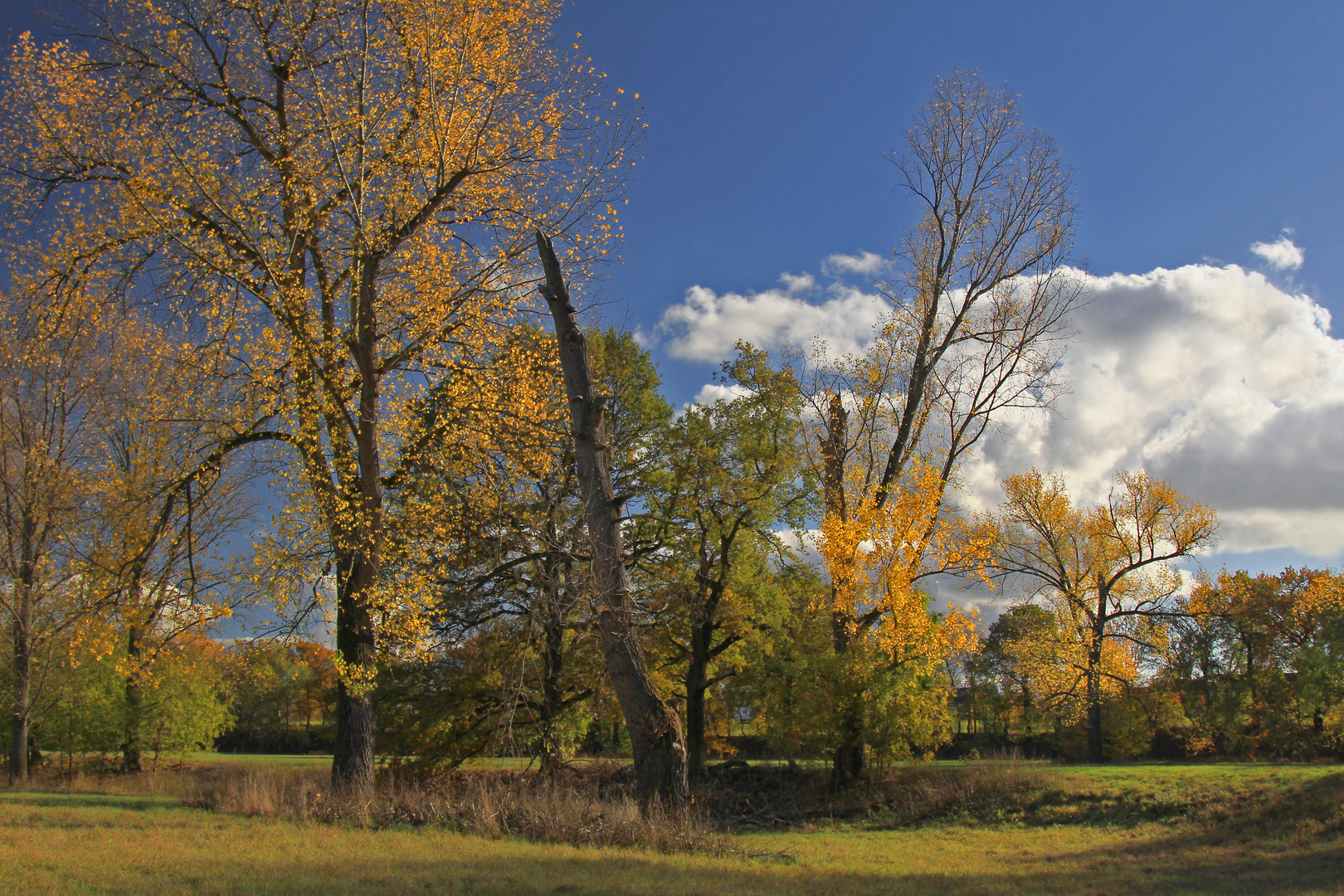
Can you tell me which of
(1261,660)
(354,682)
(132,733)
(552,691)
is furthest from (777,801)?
(1261,660)

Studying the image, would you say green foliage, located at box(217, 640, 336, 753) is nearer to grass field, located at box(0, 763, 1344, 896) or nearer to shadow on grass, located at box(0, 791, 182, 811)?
shadow on grass, located at box(0, 791, 182, 811)

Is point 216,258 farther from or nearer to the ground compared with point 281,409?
farther from the ground

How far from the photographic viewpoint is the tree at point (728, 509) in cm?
1797

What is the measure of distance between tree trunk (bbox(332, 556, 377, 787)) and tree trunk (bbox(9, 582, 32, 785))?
13314mm

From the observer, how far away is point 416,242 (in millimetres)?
11758

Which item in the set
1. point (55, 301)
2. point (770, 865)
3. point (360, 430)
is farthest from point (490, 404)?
point (770, 865)

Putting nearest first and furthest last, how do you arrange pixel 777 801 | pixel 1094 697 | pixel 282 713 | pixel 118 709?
pixel 777 801 → pixel 118 709 → pixel 1094 697 → pixel 282 713

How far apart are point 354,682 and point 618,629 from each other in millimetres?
4484

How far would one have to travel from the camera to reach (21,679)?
19047 millimetres

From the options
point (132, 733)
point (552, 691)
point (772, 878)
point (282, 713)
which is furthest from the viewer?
point (282, 713)

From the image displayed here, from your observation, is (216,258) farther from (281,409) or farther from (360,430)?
(360,430)

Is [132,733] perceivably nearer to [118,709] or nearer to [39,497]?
[118,709]

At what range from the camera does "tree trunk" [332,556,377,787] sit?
10.9 meters

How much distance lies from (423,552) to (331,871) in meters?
5.87
